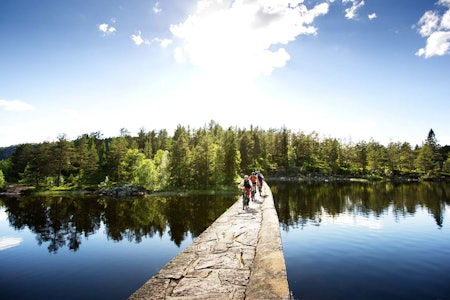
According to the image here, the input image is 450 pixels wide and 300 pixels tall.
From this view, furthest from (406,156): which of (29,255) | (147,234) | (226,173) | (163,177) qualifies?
(29,255)

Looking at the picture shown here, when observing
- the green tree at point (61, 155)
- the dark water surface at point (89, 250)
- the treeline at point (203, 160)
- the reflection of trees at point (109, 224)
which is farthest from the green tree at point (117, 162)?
the dark water surface at point (89, 250)

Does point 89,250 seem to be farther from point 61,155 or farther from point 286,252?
point 61,155

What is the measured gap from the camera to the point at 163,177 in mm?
69938

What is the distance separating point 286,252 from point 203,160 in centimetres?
5344

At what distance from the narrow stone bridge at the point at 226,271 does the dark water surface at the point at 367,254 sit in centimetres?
367

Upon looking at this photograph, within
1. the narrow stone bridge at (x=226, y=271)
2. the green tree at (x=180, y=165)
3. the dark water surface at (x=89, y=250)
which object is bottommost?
the dark water surface at (x=89, y=250)

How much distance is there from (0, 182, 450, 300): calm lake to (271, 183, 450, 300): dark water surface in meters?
0.06

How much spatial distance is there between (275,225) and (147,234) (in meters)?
14.5

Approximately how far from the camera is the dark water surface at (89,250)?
1384cm

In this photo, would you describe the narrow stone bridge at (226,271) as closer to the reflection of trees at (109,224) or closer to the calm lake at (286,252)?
the calm lake at (286,252)

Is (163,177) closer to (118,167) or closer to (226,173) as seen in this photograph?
(226,173)

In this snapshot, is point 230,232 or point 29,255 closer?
point 230,232

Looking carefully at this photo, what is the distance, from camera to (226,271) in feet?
27.2

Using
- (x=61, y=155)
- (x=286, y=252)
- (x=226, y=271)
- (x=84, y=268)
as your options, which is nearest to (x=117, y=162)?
(x=61, y=155)
